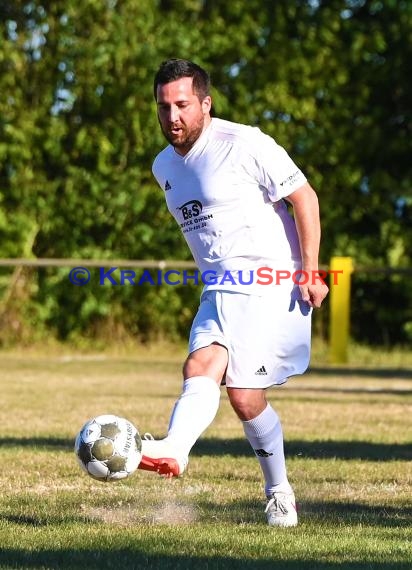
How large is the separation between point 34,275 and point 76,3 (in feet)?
12.7

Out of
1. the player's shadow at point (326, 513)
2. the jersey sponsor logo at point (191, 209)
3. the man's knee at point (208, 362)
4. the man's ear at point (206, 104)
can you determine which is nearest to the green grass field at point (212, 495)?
the player's shadow at point (326, 513)

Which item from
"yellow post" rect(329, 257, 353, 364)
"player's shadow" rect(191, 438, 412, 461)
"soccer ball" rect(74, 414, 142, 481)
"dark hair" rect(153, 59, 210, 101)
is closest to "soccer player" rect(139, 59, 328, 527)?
"dark hair" rect(153, 59, 210, 101)

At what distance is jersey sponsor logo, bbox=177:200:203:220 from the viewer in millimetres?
5453

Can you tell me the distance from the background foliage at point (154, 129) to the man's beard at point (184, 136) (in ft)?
45.2

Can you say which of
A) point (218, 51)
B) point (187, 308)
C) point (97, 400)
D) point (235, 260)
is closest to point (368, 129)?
point (218, 51)

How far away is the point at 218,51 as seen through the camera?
64.7 ft

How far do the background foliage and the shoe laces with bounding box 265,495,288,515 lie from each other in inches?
545

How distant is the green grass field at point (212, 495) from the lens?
186 inches

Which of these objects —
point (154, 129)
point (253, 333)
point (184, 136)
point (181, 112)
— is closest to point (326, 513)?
point (253, 333)

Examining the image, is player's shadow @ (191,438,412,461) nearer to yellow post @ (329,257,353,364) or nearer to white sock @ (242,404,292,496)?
white sock @ (242,404,292,496)

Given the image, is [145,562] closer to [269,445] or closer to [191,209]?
[269,445]

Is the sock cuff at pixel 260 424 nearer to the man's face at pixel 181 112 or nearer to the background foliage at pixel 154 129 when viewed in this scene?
the man's face at pixel 181 112

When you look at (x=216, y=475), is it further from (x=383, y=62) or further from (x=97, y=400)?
(x=383, y=62)

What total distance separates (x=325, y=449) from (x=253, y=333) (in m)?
3.29
